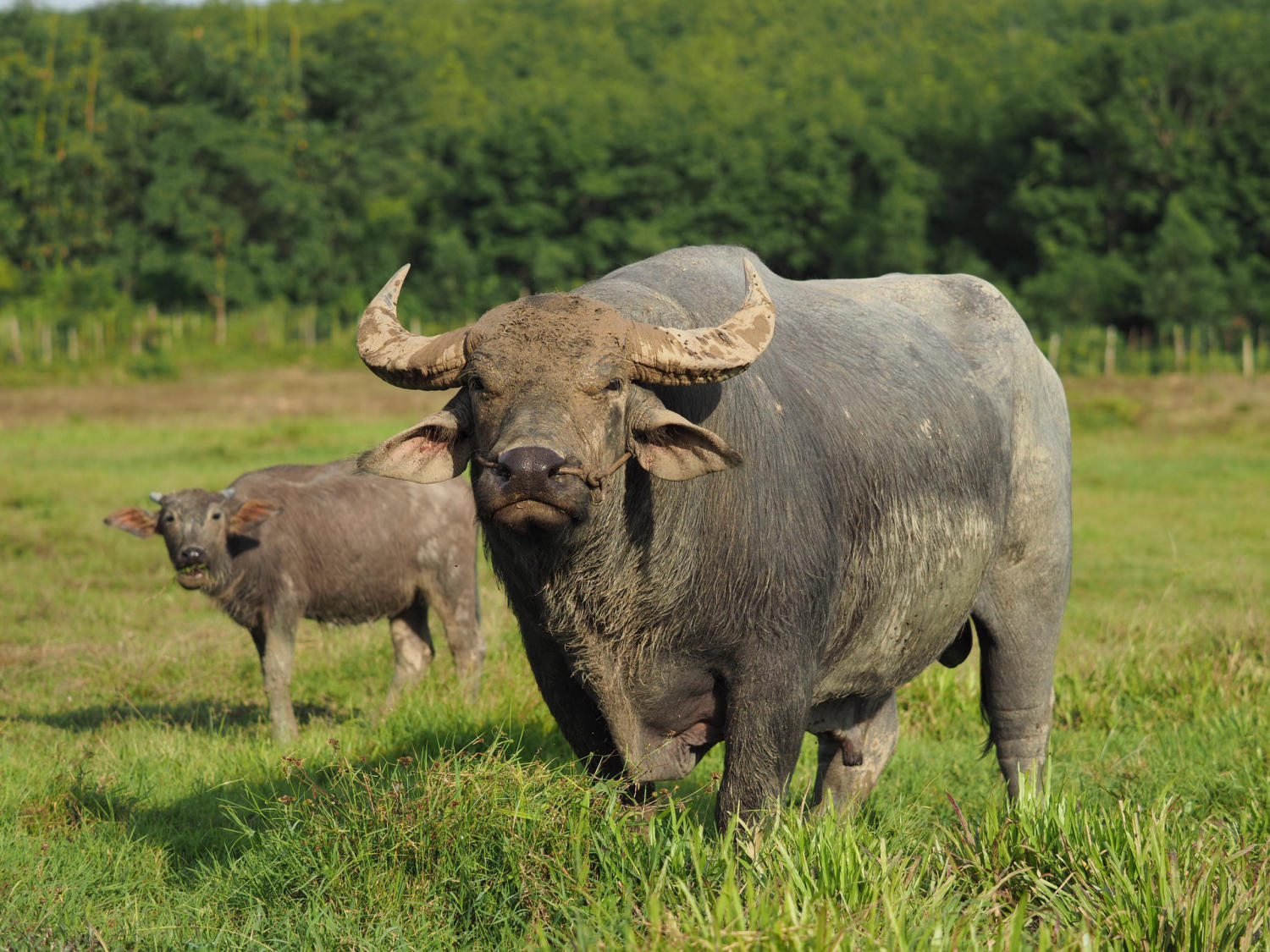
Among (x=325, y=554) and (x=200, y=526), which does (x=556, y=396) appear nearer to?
(x=200, y=526)

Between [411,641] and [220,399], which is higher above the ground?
[411,641]

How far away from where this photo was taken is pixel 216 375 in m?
33.5

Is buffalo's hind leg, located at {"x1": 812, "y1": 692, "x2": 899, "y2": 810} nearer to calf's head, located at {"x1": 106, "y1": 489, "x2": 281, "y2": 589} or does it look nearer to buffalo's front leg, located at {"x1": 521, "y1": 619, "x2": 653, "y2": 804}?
buffalo's front leg, located at {"x1": 521, "y1": 619, "x2": 653, "y2": 804}

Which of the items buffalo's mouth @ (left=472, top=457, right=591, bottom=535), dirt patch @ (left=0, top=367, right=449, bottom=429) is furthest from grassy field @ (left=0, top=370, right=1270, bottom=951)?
dirt patch @ (left=0, top=367, right=449, bottom=429)

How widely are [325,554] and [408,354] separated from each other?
511 centimetres

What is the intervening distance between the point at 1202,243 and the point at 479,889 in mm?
46720

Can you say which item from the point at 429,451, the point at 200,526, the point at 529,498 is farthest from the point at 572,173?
the point at 529,498

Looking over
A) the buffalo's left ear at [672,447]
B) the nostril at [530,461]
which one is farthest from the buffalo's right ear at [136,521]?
the nostril at [530,461]

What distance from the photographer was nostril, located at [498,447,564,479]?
3.25 meters

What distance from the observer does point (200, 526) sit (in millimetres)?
8000

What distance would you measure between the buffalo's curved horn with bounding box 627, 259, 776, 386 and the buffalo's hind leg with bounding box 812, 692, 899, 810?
2183mm

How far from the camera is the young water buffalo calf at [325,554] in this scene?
26.5 feet

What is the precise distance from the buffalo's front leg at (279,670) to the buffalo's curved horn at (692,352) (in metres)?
4.22

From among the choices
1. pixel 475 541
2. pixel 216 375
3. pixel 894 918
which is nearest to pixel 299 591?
pixel 475 541
